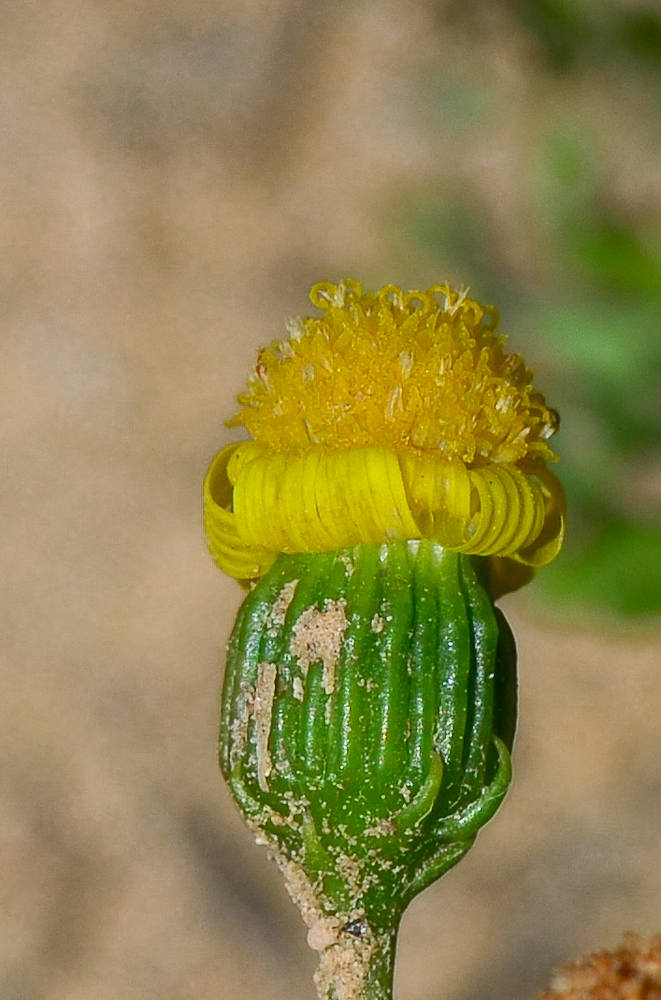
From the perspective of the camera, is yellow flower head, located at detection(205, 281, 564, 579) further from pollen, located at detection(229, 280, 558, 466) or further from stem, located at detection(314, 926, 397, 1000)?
stem, located at detection(314, 926, 397, 1000)

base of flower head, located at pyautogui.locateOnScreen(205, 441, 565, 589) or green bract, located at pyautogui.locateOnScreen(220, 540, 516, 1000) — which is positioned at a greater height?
base of flower head, located at pyautogui.locateOnScreen(205, 441, 565, 589)

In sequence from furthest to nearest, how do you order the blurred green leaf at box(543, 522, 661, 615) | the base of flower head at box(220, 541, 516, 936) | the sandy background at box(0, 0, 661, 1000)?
the sandy background at box(0, 0, 661, 1000) → the blurred green leaf at box(543, 522, 661, 615) → the base of flower head at box(220, 541, 516, 936)

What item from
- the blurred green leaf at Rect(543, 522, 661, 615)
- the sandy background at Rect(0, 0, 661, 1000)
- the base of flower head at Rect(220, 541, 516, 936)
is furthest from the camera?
the sandy background at Rect(0, 0, 661, 1000)

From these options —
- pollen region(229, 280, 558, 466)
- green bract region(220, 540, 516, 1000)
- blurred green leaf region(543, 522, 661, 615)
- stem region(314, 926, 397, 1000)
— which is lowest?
stem region(314, 926, 397, 1000)

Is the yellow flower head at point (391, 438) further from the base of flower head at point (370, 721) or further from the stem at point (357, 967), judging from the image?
the stem at point (357, 967)

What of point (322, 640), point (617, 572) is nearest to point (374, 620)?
point (322, 640)

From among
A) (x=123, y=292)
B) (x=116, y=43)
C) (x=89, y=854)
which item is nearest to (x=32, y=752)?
(x=89, y=854)

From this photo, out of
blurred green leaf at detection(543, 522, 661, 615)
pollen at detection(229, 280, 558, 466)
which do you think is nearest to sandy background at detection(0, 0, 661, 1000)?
blurred green leaf at detection(543, 522, 661, 615)

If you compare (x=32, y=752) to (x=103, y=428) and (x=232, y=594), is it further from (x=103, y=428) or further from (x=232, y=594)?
(x=103, y=428)
